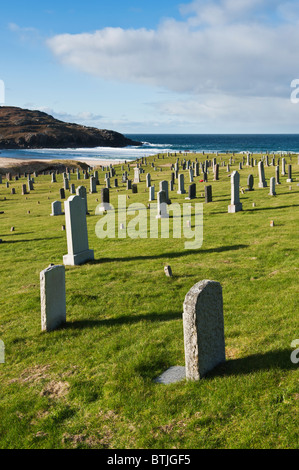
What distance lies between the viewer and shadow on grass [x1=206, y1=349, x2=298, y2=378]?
554 centimetres

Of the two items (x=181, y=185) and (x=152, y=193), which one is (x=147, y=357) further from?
(x=181, y=185)

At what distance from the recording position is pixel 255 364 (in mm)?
5652

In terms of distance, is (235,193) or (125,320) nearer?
(125,320)

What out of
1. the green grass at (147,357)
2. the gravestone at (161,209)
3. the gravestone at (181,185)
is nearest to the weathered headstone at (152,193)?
the gravestone at (181,185)

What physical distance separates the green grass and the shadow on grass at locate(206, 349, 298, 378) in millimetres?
16

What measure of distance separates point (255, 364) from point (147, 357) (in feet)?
5.66

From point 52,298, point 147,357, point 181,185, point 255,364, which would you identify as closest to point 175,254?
point 52,298

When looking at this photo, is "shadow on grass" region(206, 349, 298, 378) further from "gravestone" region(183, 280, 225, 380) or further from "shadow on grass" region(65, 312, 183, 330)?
"shadow on grass" region(65, 312, 183, 330)

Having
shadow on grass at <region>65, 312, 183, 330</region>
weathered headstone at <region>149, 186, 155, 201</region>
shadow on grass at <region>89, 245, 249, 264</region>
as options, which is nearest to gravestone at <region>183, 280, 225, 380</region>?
shadow on grass at <region>65, 312, 183, 330</region>

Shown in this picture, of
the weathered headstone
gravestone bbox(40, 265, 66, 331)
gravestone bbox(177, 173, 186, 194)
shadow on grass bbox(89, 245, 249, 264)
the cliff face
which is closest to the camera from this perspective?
gravestone bbox(40, 265, 66, 331)

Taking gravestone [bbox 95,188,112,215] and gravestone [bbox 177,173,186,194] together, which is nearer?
gravestone [bbox 95,188,112,215]

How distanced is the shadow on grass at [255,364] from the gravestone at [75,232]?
7792 mm

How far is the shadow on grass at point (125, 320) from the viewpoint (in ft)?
25.5
